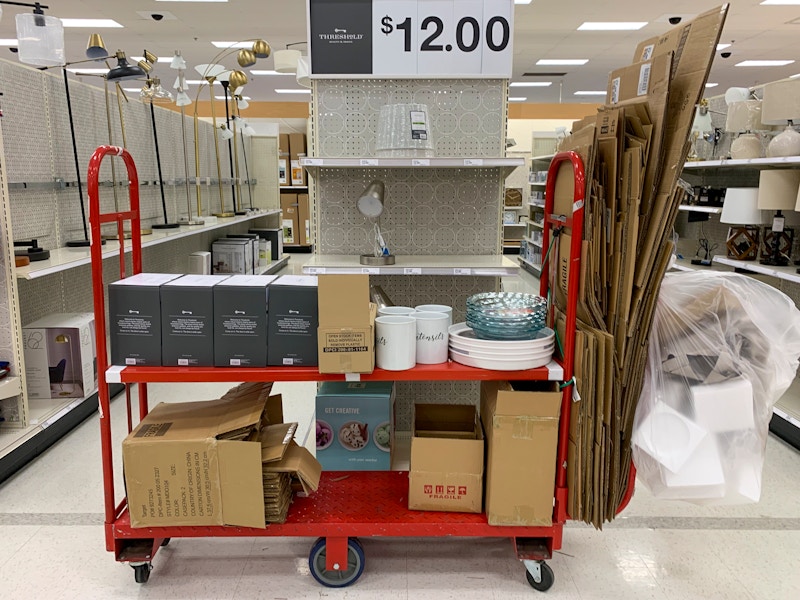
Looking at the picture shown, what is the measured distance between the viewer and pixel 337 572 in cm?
219

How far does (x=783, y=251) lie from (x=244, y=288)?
348 cm

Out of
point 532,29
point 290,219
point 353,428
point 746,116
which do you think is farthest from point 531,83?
point 353,428

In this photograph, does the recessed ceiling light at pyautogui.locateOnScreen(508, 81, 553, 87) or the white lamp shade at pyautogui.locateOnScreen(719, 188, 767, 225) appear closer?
the white lamp shade at pyautogui.locateOnScreen(719, 188, 767, 225)

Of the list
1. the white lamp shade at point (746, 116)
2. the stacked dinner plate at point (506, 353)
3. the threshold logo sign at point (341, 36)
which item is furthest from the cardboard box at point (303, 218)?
the stacked dinner plate at point (506, 353)

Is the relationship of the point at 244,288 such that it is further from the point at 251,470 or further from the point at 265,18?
the point at 265,18

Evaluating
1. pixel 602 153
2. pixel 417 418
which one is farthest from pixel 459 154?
pixel 417 418

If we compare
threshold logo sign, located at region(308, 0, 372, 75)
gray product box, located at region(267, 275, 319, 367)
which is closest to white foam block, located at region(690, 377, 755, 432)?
gray product box, located at region(267, 275, 319, 367)

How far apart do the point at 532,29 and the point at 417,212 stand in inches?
299

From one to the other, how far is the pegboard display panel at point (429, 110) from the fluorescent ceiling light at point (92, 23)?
25.6 feet

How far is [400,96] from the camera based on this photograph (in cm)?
315

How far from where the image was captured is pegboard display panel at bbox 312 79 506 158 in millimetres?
3143

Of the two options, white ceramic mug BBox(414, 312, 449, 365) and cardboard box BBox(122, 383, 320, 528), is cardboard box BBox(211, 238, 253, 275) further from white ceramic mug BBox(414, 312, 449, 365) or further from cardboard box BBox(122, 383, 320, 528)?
white ceramic mug BBox(414, 312, 449, 365)

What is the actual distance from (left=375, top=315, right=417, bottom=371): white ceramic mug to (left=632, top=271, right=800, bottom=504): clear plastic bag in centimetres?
77

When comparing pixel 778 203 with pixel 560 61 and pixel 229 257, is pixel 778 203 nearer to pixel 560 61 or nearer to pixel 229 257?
pixel 229 257
